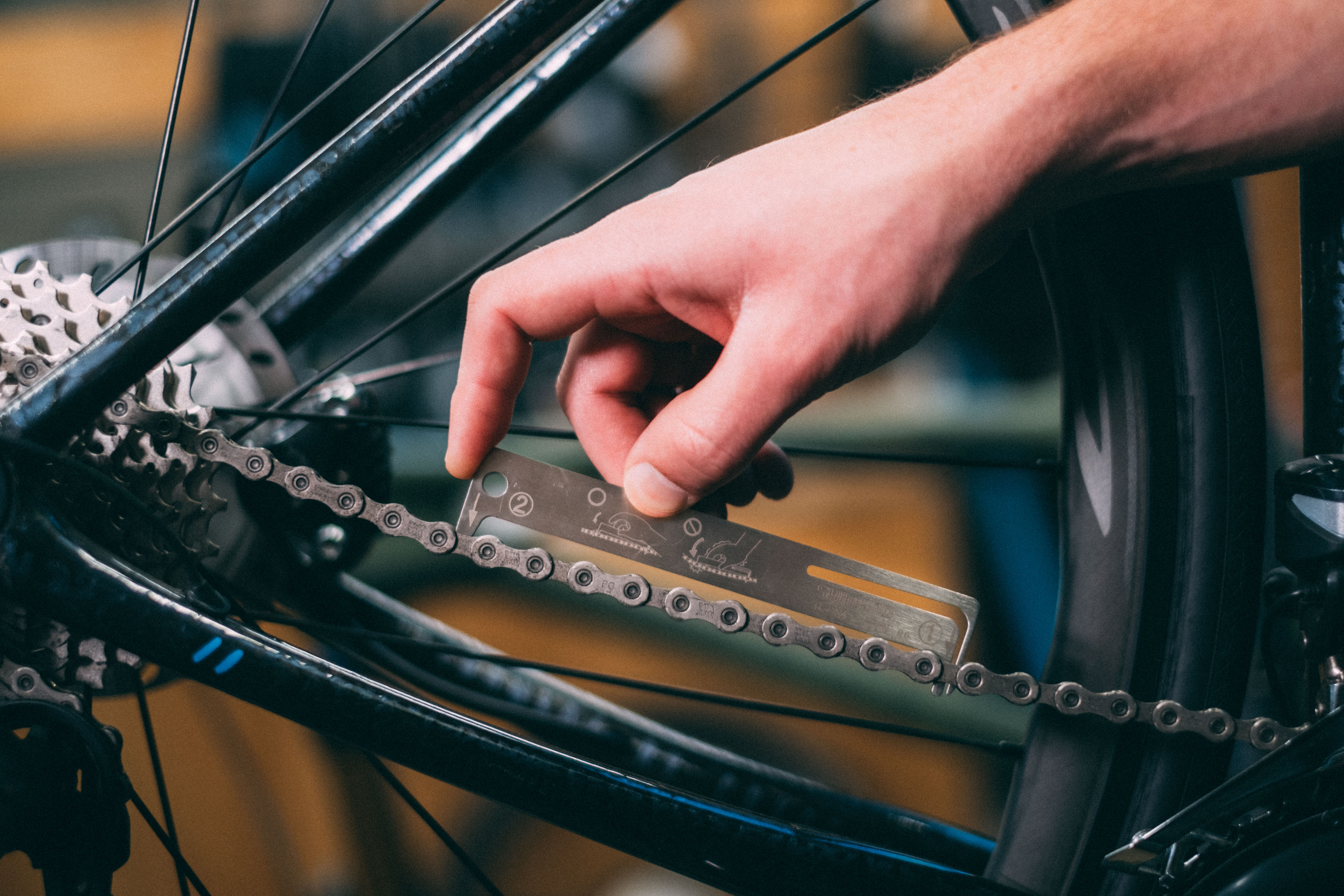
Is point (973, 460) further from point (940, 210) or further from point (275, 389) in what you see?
point (275, 389)

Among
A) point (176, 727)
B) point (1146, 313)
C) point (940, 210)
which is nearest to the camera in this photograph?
point (940, 210)

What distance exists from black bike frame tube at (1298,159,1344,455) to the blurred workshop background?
642 mm

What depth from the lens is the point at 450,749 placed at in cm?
39

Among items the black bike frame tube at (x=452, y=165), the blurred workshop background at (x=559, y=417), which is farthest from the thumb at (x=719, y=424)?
the blurred workshop background at (x=559, y=417)

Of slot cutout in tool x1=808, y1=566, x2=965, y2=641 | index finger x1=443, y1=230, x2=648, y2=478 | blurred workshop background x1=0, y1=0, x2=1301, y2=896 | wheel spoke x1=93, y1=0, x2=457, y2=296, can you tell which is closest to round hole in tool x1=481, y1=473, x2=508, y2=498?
index finger x1=443, y1=230, x2=648, y2=478

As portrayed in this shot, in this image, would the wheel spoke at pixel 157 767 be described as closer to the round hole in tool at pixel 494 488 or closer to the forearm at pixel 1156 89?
the round hole in tool at pixel 494 488

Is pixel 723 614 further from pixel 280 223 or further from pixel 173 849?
pixel 173 849

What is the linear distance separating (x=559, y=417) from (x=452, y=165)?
570mm

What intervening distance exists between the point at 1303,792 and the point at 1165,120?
1.06 feet

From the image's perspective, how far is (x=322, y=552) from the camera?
569 mm

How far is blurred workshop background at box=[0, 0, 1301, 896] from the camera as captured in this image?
1060 mm

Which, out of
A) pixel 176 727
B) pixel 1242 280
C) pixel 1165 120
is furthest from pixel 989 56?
pixel 176 727

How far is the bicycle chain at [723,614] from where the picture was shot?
0.41 metres

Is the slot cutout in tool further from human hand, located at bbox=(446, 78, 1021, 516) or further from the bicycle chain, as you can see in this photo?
human hand, located at bbox=(446, 78, 1021, 516)
